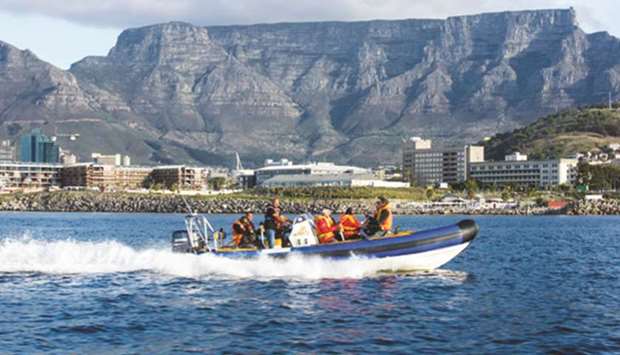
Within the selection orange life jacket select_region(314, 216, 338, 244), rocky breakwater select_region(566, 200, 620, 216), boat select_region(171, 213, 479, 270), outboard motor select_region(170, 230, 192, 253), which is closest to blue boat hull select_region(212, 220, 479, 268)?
boat select_region(171, 213, 479, 270)

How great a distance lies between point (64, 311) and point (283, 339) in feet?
30.8

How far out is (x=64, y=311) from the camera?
1361 inches

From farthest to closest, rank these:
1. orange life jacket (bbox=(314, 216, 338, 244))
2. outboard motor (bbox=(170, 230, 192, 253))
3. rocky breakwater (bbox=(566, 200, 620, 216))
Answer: rocky breakwater (bbox=(566, 200, 620, 216)), outboard motor (bbox=(170, 230, 192, 253)), orange life jacket (bbox=(314, 216, 338, 244))

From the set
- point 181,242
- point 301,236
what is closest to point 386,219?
point 301,236

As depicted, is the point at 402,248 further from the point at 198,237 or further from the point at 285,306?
the point at 198,237

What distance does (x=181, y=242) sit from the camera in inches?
1763

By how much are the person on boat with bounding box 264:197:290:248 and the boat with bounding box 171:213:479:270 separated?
522mm

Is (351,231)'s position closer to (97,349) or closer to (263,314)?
(263,314)

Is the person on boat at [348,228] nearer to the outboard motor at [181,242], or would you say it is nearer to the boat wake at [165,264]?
the boat wake at [165,264]

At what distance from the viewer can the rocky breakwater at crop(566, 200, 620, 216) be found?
17600cm

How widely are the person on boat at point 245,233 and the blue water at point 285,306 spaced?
3.49 feet

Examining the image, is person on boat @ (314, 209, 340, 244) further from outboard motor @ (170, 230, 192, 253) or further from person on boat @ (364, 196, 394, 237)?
outboard motor @ (170, 230, 192, 253)

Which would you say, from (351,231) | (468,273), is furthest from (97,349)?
(468,273)

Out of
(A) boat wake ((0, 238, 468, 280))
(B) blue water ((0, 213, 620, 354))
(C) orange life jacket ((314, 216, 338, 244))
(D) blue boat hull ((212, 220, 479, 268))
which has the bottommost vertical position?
(B) blue water ((0, 213, 620, 354))
